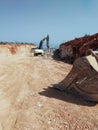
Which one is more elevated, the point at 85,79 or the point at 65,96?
the point at 85,79

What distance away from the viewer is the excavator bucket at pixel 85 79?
17.2ft

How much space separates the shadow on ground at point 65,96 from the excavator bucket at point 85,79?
13 cm

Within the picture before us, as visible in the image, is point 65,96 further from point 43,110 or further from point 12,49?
point 12,49

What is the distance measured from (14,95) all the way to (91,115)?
258cm

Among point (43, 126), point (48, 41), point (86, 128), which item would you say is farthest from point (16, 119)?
point (48, 41)

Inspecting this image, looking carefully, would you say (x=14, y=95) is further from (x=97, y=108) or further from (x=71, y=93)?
(x=97, y=108)

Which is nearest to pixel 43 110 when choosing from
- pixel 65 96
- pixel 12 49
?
pixel 65 96

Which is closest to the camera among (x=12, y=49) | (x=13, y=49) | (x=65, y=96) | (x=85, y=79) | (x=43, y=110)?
(x=43, y=110)

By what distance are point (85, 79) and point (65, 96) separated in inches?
32.6

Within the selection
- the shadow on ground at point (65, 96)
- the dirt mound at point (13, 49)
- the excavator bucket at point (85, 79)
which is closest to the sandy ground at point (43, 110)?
the shadow on ground at point (65, 96)

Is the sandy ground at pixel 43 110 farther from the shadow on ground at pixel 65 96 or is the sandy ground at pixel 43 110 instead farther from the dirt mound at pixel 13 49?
the dirt mound at pixel 13 49

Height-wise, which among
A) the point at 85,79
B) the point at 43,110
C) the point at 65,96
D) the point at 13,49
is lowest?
the point at 43,110

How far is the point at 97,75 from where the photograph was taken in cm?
520

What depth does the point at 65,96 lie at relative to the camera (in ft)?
19.2
